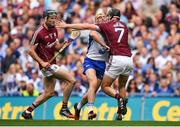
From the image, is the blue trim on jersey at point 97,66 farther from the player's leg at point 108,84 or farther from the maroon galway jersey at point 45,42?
the maroon galway jersey at point 45,42

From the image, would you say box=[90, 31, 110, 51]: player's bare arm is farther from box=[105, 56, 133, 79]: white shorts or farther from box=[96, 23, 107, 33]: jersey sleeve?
box=[105, 56, 133, 79]: white shorts

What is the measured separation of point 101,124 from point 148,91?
7069 millimetres

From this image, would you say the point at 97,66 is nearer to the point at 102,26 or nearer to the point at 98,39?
the point at 98,39

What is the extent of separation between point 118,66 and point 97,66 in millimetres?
677

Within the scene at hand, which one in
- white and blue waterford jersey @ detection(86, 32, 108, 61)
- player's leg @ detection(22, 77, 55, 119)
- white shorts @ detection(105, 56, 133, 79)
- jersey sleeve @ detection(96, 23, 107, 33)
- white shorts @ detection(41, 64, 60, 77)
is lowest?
player's leg @ detection(22, 77, 55, 119)

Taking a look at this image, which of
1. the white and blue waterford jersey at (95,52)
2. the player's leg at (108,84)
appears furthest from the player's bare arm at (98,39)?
the player's leg at (108,84)

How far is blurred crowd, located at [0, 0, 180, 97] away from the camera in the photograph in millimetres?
24359

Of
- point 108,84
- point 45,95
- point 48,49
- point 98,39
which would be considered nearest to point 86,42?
point 45,95

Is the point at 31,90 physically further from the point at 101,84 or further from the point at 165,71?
the point at 101,84

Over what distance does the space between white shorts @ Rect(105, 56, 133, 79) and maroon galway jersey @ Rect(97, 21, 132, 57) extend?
11cm

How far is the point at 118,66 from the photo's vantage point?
62.7 feet

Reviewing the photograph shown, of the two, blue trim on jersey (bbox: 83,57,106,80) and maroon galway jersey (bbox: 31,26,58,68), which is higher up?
maroon galway jersey (bbox: 31,26,58,68)

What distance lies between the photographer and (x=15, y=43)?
26875mm

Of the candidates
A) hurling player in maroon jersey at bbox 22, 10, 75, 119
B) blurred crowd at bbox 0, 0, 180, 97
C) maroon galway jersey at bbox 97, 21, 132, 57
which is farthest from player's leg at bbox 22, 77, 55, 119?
blurred crowd at bbox 0, 0, 180, 97
